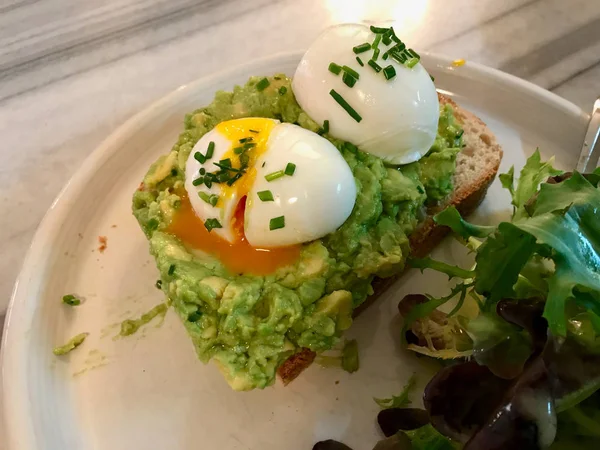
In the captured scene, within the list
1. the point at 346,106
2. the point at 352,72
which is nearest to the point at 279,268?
the point at 346,106

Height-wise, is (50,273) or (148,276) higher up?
(50,273)

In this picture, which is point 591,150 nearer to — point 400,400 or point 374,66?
point 374,66

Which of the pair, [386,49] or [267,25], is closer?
[386,49]

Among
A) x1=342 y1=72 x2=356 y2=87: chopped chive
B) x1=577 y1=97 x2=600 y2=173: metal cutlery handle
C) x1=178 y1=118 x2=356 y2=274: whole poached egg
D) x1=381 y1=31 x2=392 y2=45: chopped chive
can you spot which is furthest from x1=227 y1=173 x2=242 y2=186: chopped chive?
x1=577 y1=97 x2=600 y2=173: metal cutlery handle

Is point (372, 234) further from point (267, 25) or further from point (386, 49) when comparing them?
point (267, 25)

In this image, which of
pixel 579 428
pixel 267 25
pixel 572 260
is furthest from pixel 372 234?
pixel 267 25

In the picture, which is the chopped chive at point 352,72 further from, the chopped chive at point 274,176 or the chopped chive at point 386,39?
the chopped chive at point 274,176
